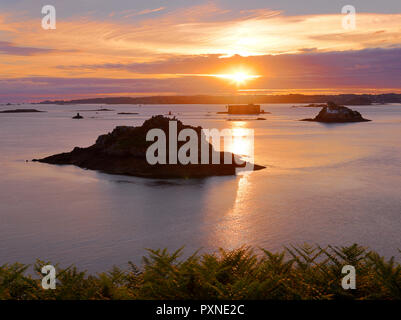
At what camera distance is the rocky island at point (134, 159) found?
43.4 meters

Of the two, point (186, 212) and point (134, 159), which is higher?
point (134, 159)

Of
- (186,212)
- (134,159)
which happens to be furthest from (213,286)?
(134,159)

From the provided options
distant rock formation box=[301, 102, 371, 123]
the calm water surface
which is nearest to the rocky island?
the calm water surface

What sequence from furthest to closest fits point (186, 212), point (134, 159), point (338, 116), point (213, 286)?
point (338, 116)
point (134, 159)
point (186, 212)
point (213, 286)

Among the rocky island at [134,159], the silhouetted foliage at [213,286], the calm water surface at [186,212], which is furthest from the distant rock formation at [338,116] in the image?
the silhouetted foliage at [213,286]

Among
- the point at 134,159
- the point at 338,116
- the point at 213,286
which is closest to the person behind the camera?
the point at 213,286

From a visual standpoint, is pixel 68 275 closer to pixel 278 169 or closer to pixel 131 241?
pixel 131 241

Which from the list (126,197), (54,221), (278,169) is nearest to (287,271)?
(54,221)

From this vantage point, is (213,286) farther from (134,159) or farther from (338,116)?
(338,116)

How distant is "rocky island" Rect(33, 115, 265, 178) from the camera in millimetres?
43406

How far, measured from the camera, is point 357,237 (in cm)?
2320

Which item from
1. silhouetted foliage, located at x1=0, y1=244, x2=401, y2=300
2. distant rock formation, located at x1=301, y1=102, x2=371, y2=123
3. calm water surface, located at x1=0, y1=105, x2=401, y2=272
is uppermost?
distant rock formation, located at x1=301, y1=102, x2=371, y2=123

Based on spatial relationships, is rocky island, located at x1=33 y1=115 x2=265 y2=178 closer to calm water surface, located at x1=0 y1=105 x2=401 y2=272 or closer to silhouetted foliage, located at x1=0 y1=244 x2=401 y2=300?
calm water surface, located at x1=0 y1=105 x2=401 y2=272

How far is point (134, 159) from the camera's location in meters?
45.5
